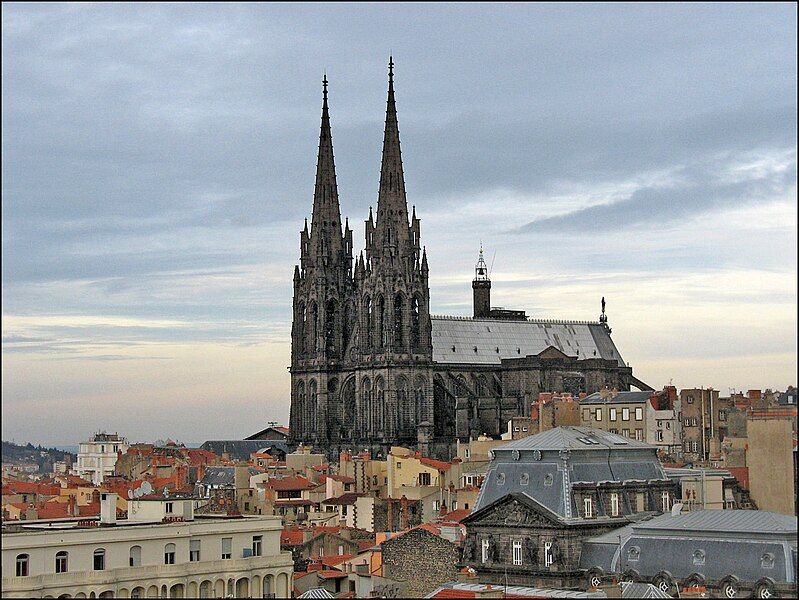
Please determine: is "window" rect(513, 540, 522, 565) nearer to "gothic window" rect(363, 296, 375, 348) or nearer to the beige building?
the beige building

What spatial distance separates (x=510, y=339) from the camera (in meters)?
173

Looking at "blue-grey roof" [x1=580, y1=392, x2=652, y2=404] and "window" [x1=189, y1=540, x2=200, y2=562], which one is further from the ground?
"blue-grey roof" [x1=580, y1=392, x2=652, y2=404]

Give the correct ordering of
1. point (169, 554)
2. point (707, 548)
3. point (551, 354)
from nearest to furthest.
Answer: point (707, 548)
point (169, 554)
point (551, 354)

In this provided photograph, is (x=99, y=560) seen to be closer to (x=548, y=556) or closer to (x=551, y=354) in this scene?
(x=548, y=556)

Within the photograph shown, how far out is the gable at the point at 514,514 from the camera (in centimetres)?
7619

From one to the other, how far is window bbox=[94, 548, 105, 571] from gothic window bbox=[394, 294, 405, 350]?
311 ft

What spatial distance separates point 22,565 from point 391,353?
97.3 m

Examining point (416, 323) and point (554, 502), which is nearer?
point (554, 502)

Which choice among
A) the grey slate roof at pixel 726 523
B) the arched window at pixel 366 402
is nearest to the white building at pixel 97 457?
the arched window at pixel 366 402

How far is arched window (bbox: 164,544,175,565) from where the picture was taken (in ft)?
227

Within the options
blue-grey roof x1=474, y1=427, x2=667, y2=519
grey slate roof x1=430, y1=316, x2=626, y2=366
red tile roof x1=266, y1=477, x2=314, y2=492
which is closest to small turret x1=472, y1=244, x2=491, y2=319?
grey slate roof x1=430, y1=316, x2=626, y2=366

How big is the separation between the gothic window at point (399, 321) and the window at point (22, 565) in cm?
9792

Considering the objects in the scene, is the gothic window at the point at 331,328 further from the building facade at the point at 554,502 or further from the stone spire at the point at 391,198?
the building facade at the point at 554,502

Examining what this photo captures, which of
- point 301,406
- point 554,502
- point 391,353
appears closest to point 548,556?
point 554,502
